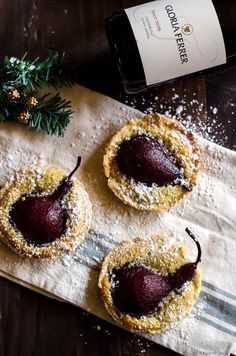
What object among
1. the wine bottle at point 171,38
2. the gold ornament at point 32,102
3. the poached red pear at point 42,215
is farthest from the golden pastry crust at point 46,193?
the wine bottle at point 171,38

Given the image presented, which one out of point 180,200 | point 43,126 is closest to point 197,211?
point 180,200

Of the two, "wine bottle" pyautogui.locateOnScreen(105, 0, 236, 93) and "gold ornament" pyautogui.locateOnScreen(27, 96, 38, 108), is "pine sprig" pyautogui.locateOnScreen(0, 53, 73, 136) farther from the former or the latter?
"wine bottle" pyautogui.locateOnScreen(105, 0, 236, 93)

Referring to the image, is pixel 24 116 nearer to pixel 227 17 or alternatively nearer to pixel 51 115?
pixel 51 115

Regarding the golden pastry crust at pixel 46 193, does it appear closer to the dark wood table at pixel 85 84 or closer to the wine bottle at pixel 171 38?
the dark wood table at pixel 85 84

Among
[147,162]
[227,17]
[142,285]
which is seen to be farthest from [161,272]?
[227,17]

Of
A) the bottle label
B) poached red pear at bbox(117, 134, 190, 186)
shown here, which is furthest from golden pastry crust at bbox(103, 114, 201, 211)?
the bottle label

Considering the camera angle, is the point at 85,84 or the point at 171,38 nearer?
the point at 171,38
